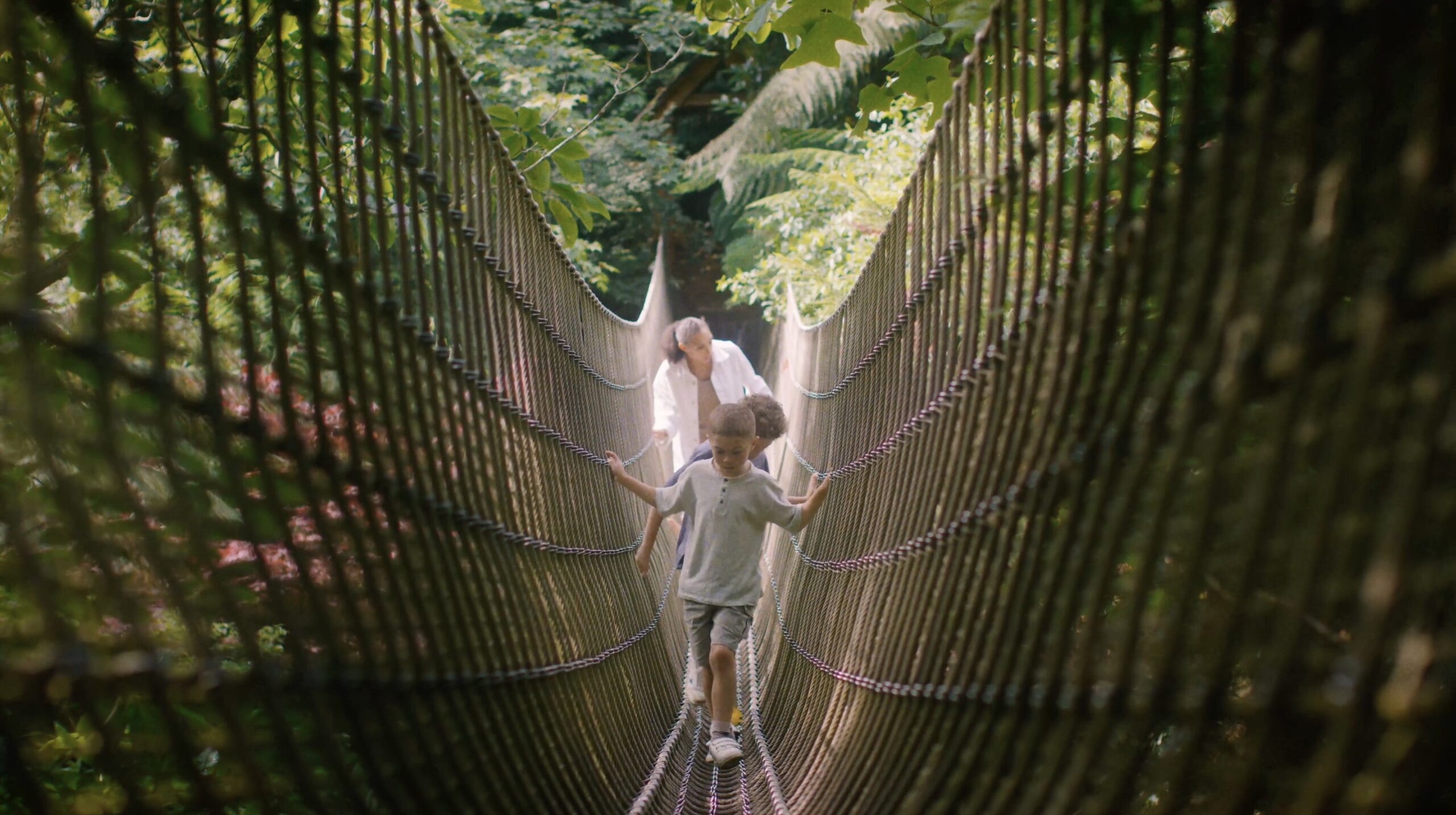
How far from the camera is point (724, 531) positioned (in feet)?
10.7

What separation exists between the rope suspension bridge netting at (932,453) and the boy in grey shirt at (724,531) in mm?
996

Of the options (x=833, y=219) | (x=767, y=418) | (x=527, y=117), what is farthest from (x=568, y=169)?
(x=833, y=219)

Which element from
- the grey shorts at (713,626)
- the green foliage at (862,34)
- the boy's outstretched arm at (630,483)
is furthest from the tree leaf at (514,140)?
the grey shorts at (713,626)

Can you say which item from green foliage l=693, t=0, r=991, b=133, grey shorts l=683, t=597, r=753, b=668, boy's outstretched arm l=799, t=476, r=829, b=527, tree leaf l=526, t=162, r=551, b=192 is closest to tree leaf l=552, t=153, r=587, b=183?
tree leaf l=526, t=162, r=551, b=192

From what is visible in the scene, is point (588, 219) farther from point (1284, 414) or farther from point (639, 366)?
point (1284, 414)

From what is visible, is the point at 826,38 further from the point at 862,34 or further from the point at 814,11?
the point at 862,34

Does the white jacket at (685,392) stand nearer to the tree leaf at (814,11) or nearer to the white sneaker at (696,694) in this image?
the white sneaker at (696,694)

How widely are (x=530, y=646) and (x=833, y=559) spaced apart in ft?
3.66

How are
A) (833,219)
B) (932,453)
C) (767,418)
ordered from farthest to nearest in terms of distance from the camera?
(833,219) < (767,418) < (932,453)

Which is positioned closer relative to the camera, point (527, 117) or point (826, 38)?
point (826, 38)

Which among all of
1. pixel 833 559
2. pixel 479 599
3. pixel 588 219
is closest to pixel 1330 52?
pixel 479 599

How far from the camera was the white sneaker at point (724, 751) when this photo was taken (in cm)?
308

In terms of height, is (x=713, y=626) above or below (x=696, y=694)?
above

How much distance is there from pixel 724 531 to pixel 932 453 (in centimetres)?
125
